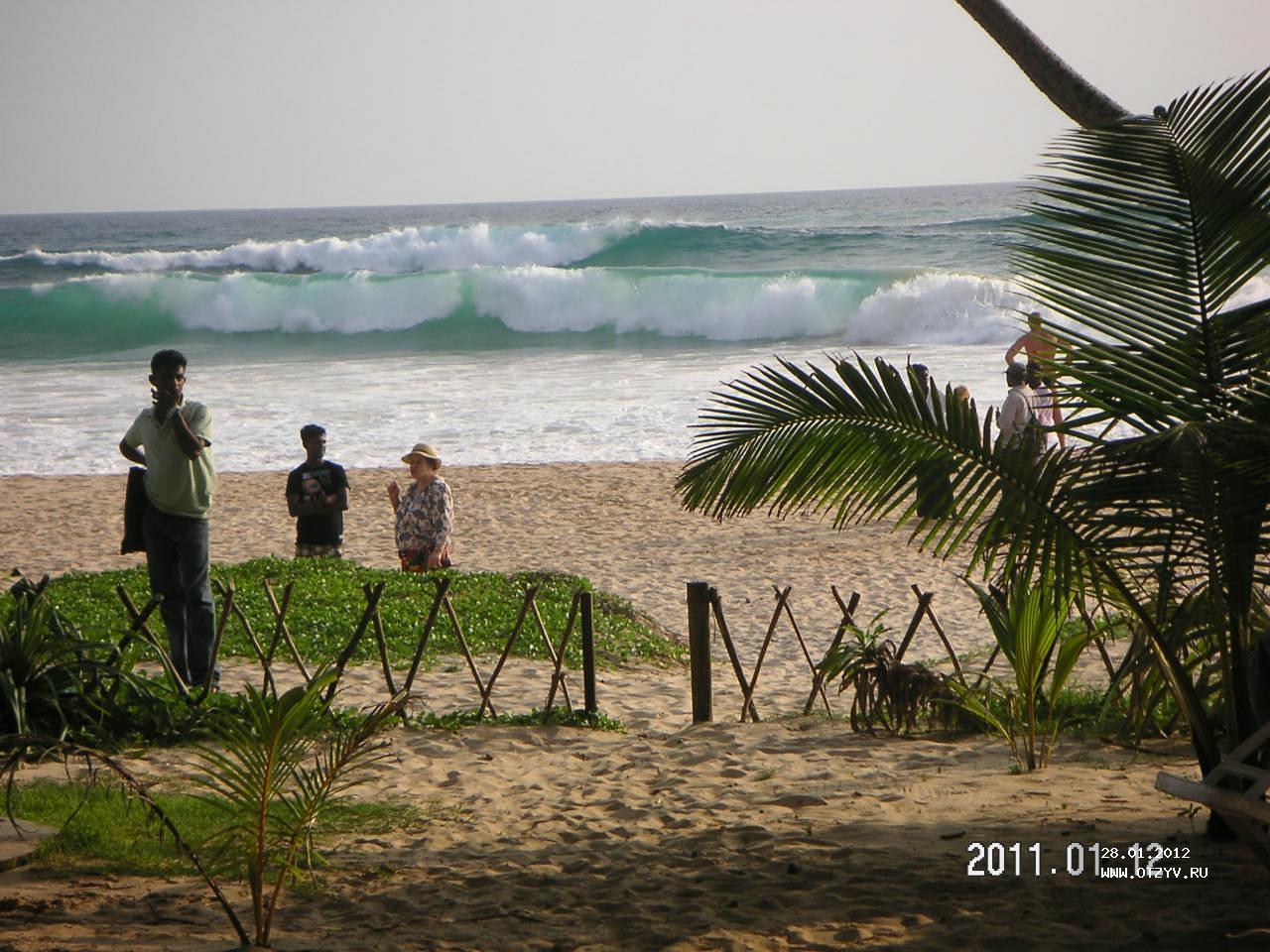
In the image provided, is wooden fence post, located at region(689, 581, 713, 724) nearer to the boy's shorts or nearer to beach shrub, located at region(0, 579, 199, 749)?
beach shrub, located at region(0, 579, 199, 749)

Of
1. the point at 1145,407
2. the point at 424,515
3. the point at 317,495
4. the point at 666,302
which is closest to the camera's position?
the point at 1145,407

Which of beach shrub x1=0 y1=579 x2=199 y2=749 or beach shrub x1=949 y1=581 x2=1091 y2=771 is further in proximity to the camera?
beach shrub x1=0 y1=579 x2=199 y2=749

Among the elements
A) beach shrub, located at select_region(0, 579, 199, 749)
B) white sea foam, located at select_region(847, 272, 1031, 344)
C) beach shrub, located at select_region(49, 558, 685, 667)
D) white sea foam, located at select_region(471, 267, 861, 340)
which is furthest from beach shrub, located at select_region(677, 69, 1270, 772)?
white sea foam, located at select_region(471, 267, 861, 340)

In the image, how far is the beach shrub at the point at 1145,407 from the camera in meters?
3.88

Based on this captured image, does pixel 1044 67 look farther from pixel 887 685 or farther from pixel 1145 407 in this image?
pixel 887 685

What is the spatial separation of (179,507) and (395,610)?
1.98 metres

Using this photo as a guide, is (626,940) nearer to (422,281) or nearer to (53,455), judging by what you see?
(53,455)

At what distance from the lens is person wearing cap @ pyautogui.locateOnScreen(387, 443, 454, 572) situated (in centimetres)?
850

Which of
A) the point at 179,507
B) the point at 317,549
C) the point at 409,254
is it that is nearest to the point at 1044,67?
the point at 179,507

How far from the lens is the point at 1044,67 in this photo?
5.52 metres

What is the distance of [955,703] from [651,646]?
8.83 feet

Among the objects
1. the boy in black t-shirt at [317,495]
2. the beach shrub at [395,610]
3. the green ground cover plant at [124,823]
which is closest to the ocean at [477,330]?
the beach shrub at [395,610]

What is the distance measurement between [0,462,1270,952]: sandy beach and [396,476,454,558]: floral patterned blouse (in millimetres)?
1468

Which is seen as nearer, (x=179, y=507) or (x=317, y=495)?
(x=179, y=507)
